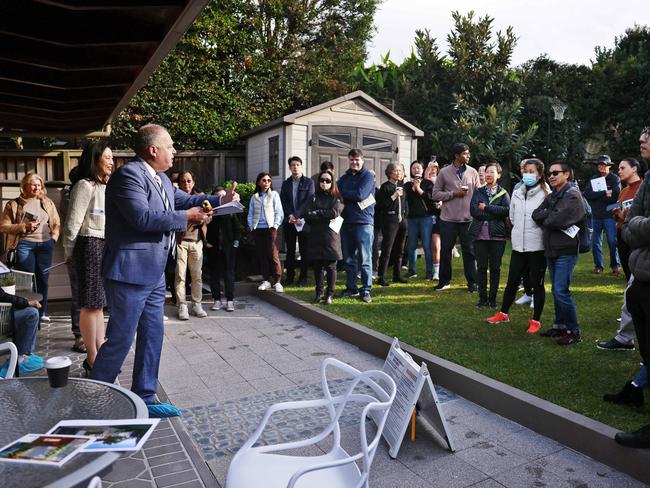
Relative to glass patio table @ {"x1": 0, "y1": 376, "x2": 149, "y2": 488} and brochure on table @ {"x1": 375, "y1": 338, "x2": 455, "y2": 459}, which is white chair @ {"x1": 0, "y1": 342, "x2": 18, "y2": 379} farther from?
brochure on table @ {"x1": 375, "y1": 338, "x2": 455, "y2": 459}

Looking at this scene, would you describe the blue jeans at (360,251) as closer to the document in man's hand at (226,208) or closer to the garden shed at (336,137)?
the document in man's hand at (226,208)

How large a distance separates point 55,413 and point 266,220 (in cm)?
660

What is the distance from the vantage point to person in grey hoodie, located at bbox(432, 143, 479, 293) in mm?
8258

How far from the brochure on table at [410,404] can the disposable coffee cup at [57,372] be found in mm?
2107

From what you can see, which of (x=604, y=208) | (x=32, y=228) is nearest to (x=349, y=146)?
(x=604, y=208)

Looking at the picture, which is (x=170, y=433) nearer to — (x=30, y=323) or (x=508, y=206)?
(x=30, y=323)

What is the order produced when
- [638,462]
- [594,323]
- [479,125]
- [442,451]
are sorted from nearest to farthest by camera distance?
1. [638,462]
2. [442,451]
3. [594,323]
4. [479,125]

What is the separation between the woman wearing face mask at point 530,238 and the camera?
19.5 ft

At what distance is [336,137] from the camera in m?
12.6

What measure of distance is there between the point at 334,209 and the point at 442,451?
4.57 m

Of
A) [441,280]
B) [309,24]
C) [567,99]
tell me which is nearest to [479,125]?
[567,99]

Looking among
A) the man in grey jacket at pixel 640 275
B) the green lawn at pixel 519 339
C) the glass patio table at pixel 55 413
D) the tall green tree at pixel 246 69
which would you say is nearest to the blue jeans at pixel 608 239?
the green lawn at pixel 519 339

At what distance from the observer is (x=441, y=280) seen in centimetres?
862

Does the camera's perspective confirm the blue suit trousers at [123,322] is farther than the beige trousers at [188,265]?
No
